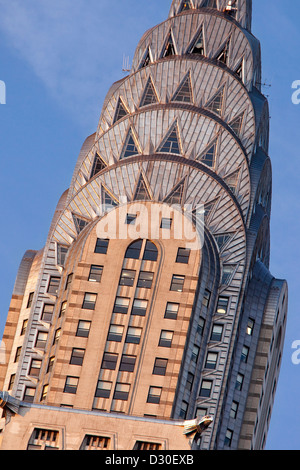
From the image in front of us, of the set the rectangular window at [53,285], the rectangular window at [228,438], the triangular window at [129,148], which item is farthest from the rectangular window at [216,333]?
the triangular window at [129,148]

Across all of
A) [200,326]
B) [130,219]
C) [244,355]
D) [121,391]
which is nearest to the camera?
[121,391]

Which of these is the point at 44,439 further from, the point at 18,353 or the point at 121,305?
the point at 18,353

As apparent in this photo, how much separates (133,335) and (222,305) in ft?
52.2

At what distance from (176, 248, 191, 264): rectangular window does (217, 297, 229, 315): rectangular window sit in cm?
921

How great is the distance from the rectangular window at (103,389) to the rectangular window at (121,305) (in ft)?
32.9

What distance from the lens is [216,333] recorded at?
183 m

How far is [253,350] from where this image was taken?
18888 cm

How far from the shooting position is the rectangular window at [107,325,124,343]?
572 feet

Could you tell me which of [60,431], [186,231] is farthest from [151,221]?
[60,431]

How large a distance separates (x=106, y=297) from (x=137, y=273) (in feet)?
16.9

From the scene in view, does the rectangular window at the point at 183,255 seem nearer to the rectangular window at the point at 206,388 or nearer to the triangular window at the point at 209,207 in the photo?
the triangular window at the point at 209,207

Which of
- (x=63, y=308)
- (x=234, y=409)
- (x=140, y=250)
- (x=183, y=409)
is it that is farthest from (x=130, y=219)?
(x=234, y=409)

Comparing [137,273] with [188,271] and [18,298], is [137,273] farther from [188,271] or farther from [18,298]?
[18,298]

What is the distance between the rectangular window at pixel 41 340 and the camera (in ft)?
605
